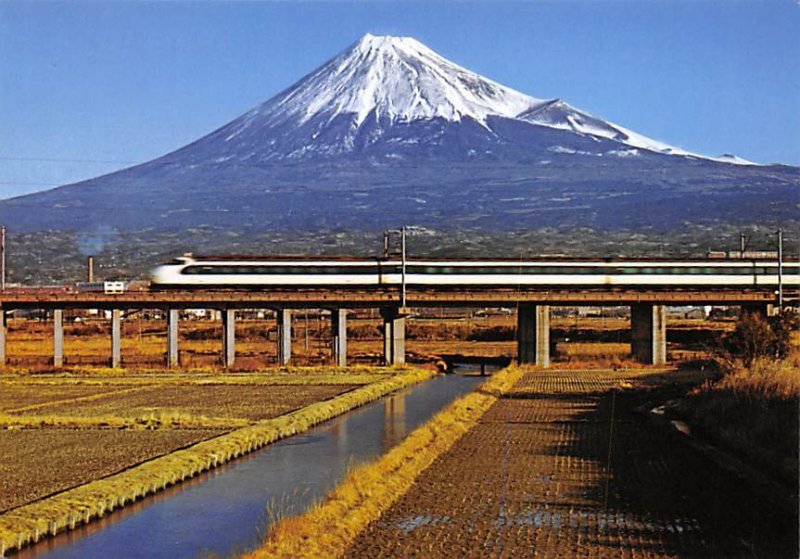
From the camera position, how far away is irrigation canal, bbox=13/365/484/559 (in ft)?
57.0

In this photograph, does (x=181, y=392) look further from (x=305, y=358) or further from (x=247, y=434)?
(x=305, y=358)

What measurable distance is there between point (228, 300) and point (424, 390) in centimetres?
1638

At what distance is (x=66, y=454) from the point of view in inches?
1054

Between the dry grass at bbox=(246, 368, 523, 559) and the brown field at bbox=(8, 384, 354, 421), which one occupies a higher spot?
the dry grass at bbox=(246, 368, 523, 559)

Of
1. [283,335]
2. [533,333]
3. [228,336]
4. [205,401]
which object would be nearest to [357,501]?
[205,401]

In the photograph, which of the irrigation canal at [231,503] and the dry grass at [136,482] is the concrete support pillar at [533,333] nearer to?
the dry grass at [136,482]

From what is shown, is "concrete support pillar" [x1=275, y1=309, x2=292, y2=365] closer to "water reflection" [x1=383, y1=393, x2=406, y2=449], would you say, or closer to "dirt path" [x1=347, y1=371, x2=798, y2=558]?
"water reflection" [x1=383, y1=393, x2=406, y2=449]

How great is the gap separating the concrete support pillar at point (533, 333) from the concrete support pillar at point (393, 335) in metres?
5.74

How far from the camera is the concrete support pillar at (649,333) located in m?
63.3

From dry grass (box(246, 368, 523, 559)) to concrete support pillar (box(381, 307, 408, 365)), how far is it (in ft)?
105

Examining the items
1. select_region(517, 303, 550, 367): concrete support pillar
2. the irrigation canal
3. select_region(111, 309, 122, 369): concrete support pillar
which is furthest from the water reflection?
select_region(111, 309, 122, 369): concrete support pillar

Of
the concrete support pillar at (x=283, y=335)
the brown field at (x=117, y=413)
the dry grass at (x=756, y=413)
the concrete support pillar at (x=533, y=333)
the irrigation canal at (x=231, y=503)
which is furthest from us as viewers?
the concrete support pillar at (x=283, y=335)

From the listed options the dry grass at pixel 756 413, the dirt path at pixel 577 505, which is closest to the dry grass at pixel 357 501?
the dirt path at pixel 577 505

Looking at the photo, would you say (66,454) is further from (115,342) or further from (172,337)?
(172,337)
